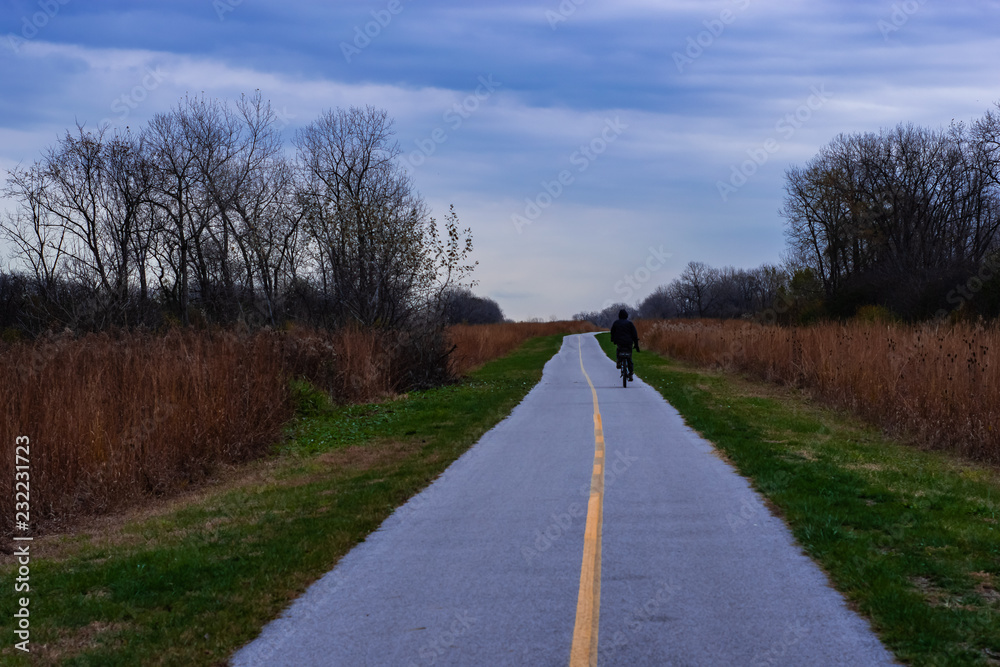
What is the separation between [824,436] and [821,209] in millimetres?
58380

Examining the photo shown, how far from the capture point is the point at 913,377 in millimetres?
15672

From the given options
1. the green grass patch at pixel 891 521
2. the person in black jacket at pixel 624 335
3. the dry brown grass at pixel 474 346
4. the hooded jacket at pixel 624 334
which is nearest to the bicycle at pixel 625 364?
the person in black jacket at pixel 624 335

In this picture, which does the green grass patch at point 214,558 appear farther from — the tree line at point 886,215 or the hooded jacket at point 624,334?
the tree line at point 886,215

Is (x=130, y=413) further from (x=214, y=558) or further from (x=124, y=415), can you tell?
(x=214, y=558)

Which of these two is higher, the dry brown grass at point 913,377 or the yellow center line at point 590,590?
the dry brown grass at point 913,377

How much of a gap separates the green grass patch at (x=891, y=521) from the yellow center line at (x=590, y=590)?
5.96ft

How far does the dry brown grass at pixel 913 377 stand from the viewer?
1343 cm

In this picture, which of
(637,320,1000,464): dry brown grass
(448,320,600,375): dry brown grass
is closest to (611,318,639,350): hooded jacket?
(637,320,1000,464): dry brown grass

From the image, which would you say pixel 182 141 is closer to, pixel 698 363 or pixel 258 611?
pixel 698 363

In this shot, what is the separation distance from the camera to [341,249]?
2980cm

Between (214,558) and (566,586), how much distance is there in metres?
3.34

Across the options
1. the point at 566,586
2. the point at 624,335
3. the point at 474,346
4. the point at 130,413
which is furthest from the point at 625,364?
the point at 566,586

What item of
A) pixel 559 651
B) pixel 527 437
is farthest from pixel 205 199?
pixel 559 651

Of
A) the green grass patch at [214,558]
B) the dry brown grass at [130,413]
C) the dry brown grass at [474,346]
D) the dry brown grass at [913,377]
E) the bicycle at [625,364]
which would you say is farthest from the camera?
the dry brown grass at [474,346]
